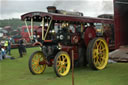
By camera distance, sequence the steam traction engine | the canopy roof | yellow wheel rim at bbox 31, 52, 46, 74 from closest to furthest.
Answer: the canopy roof → the steam traction engine → yellow wheel rim at bbox 31, 52, 46, 74

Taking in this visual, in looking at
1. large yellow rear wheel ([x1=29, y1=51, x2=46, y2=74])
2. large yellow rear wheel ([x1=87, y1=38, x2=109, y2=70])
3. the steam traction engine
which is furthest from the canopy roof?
large yellow rear wheel ([x1=29, y1=51, x2=46, y2=74])

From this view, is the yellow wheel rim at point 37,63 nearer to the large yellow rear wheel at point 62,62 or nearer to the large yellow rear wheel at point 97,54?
the large yellow rear wheel at point 62,62

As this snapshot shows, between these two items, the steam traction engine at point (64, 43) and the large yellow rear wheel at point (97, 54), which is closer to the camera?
the steam traction engine at point (64, 43)

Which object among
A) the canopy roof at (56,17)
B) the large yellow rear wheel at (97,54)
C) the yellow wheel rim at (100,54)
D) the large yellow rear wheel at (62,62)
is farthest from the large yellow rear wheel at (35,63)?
the yellow wheel rim at (100,54)

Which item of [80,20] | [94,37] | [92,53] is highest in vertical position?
[80,20]

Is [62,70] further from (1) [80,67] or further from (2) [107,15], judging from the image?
(2) [107,15]

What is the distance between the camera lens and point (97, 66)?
759 centimetres

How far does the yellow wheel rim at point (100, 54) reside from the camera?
296 inches

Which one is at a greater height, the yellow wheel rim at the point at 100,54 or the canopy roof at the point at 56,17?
the canopy roof at the point at 56,17

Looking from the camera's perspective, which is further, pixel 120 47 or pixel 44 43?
pixel 44 43

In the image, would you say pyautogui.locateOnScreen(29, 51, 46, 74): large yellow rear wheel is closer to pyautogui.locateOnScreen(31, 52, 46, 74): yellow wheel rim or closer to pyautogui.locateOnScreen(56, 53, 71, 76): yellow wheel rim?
pyautogui.locateOnScreen(31, 52, 46, 74): yellow wheel rim

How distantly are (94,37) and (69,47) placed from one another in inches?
50.8

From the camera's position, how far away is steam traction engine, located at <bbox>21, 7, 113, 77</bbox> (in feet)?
21.8

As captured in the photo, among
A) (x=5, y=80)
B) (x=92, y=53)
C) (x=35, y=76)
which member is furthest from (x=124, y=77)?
(x=5, y=80)
